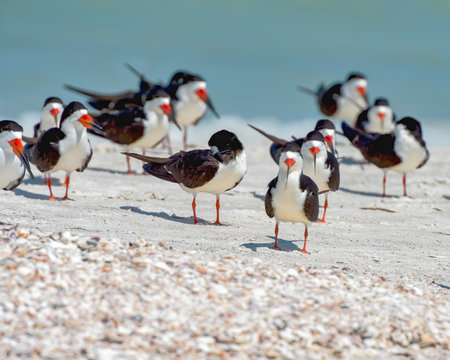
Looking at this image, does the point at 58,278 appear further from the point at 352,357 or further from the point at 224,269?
the point at 352,357

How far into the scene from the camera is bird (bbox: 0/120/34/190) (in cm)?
851

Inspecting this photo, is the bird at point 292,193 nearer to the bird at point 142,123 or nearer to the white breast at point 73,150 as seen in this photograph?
the white breast at point 73,150

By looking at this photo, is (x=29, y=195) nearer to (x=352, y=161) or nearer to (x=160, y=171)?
(x=160, y=171)

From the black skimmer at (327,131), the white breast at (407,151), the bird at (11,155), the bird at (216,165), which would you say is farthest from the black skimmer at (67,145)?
the white breast at (407,151)

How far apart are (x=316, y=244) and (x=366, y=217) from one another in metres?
2.46

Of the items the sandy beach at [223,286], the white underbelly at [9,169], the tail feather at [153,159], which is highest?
the tail feather at [153,159]

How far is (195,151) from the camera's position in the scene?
937 centimetres

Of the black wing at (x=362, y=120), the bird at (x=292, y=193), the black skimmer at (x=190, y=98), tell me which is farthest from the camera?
the black wing at (x=362, y=120)

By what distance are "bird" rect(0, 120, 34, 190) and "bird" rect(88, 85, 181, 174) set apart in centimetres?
475

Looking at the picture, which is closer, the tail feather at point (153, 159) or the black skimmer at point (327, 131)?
the tail feather at point (153, 159)

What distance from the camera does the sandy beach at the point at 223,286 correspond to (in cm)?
491

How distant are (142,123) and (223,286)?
8184mm

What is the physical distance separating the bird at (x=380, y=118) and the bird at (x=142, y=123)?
510cm

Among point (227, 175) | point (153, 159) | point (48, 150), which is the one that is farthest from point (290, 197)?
point (48, 150)
